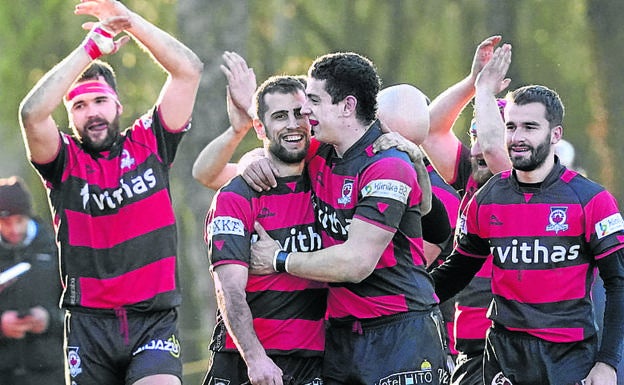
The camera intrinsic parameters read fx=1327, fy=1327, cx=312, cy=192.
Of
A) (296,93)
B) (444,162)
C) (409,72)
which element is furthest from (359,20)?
(296,93)

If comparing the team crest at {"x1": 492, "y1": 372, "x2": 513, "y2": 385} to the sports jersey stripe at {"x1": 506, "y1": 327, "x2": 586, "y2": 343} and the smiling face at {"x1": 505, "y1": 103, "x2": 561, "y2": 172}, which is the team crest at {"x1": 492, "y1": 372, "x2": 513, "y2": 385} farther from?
the smiling face at {"x1": 505, "y1": 103, "x2": 561, "y2": 172}

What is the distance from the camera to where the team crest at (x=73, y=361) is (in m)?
7.57

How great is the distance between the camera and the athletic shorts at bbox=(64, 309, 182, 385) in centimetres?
754

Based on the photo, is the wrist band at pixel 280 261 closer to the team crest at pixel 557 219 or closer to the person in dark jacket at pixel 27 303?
the team crest at pixel 557 219

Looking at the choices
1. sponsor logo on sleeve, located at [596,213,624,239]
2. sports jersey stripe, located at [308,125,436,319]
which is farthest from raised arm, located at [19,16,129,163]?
sponsor logo on sleeve, located at [596,213,624,239]

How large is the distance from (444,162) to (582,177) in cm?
186

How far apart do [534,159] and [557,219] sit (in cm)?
33

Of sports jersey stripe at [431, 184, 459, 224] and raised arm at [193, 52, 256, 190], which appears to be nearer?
raised arm at [193, 52, 256, 190]

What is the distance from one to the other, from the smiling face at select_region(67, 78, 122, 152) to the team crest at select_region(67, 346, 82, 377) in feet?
3.79

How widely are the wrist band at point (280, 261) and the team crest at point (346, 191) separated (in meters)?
0.38

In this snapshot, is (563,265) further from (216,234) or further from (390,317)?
(216,234)

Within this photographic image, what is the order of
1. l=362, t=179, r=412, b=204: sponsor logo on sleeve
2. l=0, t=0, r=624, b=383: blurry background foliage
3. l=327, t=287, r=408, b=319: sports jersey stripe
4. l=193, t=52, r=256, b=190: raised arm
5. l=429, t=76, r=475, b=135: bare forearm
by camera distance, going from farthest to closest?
l=0, t=0, r=624, b=383: blurry background foliage → l=429, t=76, r=475, b=135: bare forearm → l=193, t=52, r=256, b=190: raised arm → l=327, t=287, r=408, b=319: sports jersey stripe → l=362, t=179, r=412, b=204: sponsor logo on sleeve

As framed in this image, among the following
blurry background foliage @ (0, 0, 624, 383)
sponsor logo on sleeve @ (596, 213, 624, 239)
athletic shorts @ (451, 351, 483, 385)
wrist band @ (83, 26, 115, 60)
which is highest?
blurry background foliage @ (0, 0, 624, 383)

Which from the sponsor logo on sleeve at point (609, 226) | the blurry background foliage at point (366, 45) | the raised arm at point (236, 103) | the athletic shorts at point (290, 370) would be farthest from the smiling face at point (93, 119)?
the blurry background foliage at point (366, 45)
